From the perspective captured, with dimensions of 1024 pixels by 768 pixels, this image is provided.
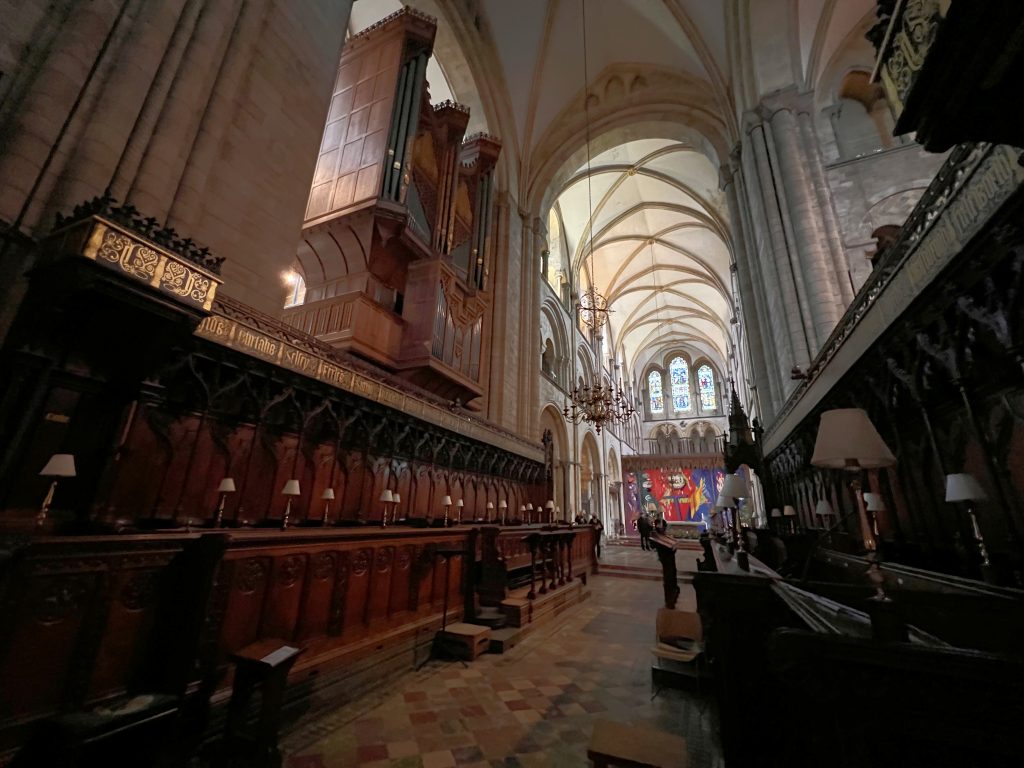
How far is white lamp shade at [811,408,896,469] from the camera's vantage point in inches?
73.2

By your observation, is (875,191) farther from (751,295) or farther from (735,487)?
(735,487)

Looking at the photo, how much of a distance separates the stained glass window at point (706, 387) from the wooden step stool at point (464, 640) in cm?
2974

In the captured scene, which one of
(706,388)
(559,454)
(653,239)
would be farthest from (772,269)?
(706,388)

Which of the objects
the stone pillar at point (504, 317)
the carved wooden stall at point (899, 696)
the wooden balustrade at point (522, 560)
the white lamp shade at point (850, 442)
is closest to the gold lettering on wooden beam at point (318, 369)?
the wooden balustrade at point (522, 560)

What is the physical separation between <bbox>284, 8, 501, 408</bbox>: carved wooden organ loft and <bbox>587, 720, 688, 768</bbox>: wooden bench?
226 inches

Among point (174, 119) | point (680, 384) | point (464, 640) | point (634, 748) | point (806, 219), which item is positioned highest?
point (680, 384)

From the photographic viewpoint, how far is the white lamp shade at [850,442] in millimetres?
1860

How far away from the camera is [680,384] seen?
3136 cm

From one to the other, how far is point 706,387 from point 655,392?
11.8ft

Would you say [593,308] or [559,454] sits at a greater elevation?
[593,308]

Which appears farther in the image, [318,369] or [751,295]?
[751,295]

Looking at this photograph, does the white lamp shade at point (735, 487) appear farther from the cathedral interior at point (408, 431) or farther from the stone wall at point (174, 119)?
the stone wall at point (174, 119)

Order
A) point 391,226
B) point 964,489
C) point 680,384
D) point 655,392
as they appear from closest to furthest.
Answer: point 964,489
point 391,226
point 680,384
point 655,392

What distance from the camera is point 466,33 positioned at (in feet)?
35.8
